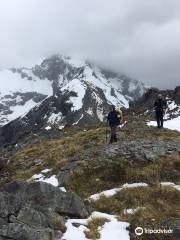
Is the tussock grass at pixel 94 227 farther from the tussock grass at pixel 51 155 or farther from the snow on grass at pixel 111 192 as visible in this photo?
the tussock grass at pixel 51 155

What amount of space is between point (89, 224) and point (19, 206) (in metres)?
3.04

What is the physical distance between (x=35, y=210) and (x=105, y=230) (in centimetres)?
298

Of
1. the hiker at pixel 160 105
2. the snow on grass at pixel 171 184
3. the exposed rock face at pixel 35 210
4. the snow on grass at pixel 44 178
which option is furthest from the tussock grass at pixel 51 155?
the exposed rock face at pixel 35 210

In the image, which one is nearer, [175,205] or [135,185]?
[175,205]

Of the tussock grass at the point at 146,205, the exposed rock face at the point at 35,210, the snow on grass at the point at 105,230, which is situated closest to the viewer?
the exposed rock face at the point at 35,210

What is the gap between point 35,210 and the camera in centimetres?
2025

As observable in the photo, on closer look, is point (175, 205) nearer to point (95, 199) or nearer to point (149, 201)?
point (149, 201)

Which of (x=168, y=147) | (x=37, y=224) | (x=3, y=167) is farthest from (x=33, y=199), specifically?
(x=3, y=167)

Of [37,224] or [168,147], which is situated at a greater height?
[168,147]

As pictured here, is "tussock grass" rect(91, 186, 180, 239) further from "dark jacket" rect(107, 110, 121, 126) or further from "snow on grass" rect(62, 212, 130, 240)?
"dark jacket" rect(107, 110, 121, 126)

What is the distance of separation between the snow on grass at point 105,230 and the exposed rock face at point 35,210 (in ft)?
1.20

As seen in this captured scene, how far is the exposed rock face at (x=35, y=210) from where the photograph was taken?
61.9ft

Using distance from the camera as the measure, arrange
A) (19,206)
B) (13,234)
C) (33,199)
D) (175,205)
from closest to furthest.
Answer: (13,234), (19,206), (33,199), (175,205)

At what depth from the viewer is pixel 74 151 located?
36.4 metres
